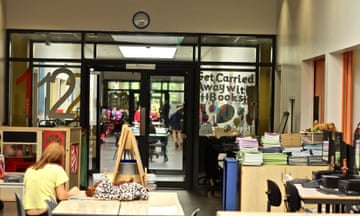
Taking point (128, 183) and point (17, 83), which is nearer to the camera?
point (128, 183)

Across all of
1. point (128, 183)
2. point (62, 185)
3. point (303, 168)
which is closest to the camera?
point (128, 183)

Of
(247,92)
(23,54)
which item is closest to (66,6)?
(23,54)

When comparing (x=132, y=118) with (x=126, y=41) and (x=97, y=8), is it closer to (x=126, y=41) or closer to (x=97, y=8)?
(x=126, y=41)

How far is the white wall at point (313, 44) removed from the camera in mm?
6637

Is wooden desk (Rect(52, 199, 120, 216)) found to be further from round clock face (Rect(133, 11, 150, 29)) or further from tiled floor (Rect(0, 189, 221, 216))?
round clock face (Rect(133, 11, 150, 29))

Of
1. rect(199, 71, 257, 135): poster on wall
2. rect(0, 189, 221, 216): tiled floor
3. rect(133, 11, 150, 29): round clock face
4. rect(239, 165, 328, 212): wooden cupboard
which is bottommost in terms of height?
rect(0, 189, 221, 216): tiled floor

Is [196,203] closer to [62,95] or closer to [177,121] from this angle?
[177,121]

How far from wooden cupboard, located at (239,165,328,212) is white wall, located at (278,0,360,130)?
0.79 m

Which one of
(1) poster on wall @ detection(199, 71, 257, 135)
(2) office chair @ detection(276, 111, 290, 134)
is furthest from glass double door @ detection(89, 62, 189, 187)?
(2) office chair @ detection(276, 111, 290, 134)

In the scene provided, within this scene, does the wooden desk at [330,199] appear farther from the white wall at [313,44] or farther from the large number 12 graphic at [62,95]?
the large number 12 graphic at [62,95]

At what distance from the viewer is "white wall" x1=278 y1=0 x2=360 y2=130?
21.8 feet

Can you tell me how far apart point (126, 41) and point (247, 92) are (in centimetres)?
254

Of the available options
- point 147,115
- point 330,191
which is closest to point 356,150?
point 330,191

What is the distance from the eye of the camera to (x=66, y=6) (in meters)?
10.7
